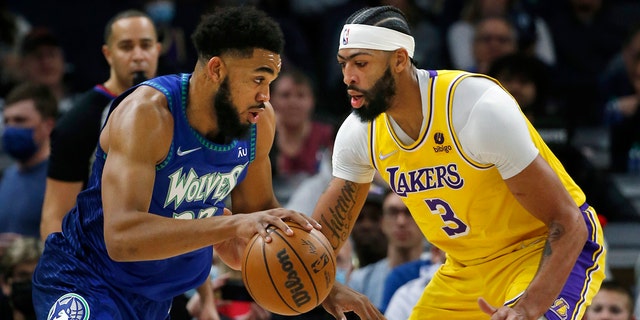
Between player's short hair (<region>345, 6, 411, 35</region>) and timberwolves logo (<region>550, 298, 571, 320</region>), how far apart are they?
4.70ft

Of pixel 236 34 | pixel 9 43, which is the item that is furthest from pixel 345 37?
pixel 9 43

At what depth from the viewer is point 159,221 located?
4418 mm

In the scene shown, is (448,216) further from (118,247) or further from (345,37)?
(118,247)

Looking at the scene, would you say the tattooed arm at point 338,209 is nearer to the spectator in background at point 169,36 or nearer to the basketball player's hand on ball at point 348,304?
the basketball player's hand on ball at point 348,304

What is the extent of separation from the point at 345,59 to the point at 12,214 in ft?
13.3

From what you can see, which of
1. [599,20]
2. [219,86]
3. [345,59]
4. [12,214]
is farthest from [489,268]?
[599,20]

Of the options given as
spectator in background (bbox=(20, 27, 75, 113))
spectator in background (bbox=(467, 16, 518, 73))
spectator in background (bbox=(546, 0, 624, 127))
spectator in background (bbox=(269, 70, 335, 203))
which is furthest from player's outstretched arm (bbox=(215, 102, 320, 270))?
spectator in background (bbox=(546, 0, 624, 127))

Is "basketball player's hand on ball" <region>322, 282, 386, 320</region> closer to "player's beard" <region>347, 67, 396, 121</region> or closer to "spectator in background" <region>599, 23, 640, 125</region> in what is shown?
"player's beard" <region>347, 67, 396, 121</region>

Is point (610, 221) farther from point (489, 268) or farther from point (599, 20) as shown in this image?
point (489, 268)

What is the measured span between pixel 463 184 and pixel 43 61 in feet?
19.1

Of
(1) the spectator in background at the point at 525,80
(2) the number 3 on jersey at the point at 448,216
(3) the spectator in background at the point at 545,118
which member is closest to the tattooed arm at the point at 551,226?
(2) the number 3 on jersey at the point at 448,216

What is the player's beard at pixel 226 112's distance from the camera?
4695 millimetres

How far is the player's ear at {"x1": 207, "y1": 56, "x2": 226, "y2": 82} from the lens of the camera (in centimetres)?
471

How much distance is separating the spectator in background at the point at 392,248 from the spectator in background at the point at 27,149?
253 centimetres
